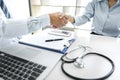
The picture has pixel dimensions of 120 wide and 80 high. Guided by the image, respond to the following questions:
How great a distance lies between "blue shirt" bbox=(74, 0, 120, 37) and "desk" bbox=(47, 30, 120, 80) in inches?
16.1

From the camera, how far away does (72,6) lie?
2541 mm

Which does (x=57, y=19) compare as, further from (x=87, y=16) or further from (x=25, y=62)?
(x=87, y=16)

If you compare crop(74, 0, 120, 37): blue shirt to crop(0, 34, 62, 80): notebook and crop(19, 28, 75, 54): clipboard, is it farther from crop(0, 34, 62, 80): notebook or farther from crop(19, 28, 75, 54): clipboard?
crop(0, 34, 62, 80): notebook

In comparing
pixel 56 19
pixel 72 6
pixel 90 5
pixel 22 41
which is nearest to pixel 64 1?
pixel 72 6

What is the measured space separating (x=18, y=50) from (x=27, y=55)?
0.10m

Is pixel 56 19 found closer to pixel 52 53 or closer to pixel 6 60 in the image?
pixel 52 53

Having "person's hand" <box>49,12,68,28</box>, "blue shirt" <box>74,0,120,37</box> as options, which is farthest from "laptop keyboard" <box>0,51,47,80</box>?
"blue shirt" <box>74,0,120,37</box>

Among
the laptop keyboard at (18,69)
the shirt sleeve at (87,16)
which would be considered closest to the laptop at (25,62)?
the laptop keyboard at (18,69)

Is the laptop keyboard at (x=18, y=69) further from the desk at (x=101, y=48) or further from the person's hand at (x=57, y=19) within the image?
the person's hand at (x=57, y=19)

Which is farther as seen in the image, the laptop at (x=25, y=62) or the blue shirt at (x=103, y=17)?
the blue shirt at (x=103, y=17)

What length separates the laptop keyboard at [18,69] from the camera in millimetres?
565

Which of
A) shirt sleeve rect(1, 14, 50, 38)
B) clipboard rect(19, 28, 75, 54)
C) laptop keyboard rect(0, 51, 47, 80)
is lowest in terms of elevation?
laptop keyboard rect(0, 51, 47, 80)

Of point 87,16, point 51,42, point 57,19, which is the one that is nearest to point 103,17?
point 87,16

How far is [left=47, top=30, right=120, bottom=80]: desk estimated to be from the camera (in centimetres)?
60
